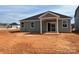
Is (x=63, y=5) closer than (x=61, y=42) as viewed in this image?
Yes

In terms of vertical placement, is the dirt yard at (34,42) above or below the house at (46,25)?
→ below

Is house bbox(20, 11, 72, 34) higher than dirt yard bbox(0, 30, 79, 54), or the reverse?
house bbox(20, 11, 72, 34)

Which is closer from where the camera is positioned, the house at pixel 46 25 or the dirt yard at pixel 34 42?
the dirt yard at pixel 34 42

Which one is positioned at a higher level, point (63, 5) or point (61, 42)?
point (63, 5)

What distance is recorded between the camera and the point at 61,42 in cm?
641

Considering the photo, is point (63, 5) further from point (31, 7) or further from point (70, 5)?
point (31, 7)

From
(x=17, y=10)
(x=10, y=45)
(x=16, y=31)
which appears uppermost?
(x=17, y=10)

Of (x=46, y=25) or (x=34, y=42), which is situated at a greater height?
(x=46, y=25)

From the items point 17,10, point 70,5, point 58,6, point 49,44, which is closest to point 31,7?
point 17,10

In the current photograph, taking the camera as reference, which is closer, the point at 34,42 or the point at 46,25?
the point at 34,42

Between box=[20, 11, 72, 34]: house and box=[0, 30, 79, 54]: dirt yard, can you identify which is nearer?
box=[0, 30, 79, 54]: dirt yard

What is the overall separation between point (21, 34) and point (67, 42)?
167 cm
